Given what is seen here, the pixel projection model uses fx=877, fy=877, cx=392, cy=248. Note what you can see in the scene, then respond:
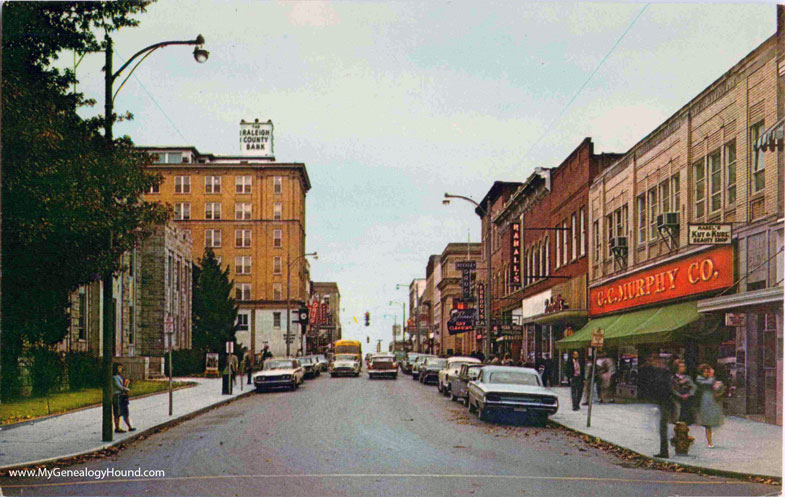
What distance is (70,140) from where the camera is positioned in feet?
51.7

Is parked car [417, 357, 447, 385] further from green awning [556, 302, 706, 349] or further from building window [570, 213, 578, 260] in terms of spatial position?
green awning [556, 302, 706, 349]

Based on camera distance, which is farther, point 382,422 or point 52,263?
point 382,422

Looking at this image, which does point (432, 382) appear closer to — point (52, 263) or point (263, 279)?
point (52, 263)

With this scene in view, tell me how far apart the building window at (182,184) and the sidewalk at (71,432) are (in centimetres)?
2667

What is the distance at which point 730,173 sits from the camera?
73.7ft

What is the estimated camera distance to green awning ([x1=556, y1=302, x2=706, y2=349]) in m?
23.4

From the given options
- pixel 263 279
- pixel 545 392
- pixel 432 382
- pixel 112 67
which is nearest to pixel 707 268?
pixel 545 392

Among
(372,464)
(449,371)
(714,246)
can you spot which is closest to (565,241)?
(449,371)

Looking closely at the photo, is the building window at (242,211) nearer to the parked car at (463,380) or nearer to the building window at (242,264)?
the building window at (242,264)

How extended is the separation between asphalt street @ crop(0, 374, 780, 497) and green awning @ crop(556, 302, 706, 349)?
15.4 ft

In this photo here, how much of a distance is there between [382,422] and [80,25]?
1189 cm

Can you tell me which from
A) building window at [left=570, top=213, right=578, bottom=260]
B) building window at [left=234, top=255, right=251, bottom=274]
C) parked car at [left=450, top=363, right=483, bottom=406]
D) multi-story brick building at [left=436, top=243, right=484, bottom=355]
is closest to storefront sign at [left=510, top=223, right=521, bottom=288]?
building window at [left=570, top=213, right=578, bottom=260]

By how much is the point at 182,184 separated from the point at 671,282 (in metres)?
37.9

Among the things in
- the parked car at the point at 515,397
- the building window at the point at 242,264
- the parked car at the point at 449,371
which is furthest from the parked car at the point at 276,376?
the building window at the point at 242,264
